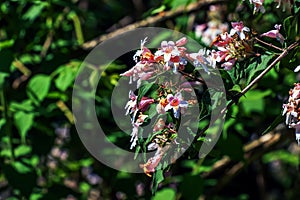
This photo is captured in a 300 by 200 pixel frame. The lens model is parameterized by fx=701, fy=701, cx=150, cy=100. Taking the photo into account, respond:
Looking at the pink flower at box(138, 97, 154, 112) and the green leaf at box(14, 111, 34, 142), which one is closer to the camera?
the pink flower at box(138, 97, 154, 112)

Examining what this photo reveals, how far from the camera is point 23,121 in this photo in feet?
6.59

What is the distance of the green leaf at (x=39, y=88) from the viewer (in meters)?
2.04

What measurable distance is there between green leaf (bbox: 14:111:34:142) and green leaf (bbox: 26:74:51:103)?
0.18 ft

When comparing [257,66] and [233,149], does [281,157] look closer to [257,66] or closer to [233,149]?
[233,149]

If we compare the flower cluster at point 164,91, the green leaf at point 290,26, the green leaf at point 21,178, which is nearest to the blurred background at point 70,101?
the green leaf at point 21,178

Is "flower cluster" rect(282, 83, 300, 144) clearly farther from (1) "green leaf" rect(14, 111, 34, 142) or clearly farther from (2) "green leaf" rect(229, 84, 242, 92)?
(1) "green leaf" rect(14, 111, 34, 142)

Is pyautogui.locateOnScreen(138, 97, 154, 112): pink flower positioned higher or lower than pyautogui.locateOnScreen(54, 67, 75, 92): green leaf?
higher

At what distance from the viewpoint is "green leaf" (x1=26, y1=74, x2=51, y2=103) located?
204 centimetres

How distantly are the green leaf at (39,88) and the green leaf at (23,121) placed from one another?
0.18 ft

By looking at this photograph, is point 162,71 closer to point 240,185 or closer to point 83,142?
point 83,142

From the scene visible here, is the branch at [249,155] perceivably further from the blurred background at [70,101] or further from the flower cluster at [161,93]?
the flower cluster at [161,93]

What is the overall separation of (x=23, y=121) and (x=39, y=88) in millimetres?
Result: 113

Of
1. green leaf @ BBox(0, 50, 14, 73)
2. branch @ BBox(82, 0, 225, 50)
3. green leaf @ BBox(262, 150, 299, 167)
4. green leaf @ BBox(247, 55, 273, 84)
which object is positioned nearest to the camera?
green leaf @ BBox(247, 55, 273, 84)

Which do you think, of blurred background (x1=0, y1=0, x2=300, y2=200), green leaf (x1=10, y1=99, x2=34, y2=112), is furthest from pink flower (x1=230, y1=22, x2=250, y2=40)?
green leaf (x1=10, y1=99, x2=34, y2=112)
